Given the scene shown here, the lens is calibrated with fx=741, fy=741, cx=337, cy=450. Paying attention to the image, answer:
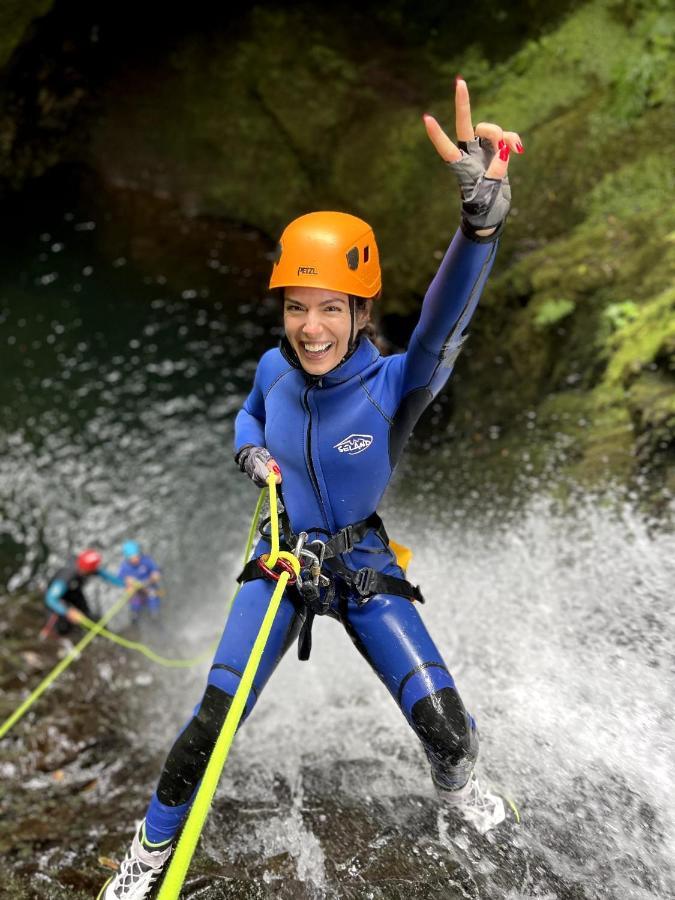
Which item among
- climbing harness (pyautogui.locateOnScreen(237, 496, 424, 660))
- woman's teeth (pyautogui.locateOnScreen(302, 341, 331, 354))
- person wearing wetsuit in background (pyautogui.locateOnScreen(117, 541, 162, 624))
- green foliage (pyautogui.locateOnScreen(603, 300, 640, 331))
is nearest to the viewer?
woman's teeth (pyautogui.locateOnScreen(302, 341, 331, 354))

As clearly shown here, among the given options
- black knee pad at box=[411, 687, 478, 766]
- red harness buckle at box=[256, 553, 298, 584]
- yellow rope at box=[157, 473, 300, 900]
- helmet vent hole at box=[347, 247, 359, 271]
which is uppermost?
helmet vent hole at box=[347, 247, 359, 271]

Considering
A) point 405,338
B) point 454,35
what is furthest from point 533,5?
point 405,338

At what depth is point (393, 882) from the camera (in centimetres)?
381

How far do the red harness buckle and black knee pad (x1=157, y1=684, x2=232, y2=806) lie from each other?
0.61 meters

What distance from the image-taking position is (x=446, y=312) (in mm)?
3150

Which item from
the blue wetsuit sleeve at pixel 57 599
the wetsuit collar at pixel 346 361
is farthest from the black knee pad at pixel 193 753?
the blue wetsuit sleeve at pixel 57 599

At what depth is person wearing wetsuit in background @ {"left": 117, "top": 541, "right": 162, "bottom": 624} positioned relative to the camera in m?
10.3

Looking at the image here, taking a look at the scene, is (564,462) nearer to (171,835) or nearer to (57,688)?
(171,835)

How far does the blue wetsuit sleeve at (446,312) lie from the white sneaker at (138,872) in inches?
102

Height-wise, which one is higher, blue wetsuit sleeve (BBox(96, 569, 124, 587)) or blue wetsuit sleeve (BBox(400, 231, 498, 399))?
blue wetsuit sleeve (BBox(400, 231, 498, 399))

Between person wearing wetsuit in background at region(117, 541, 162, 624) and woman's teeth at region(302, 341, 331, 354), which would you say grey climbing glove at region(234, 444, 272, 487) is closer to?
woman's teeth at region(302, 341, 331, 354)

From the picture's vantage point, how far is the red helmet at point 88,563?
33.0 feet

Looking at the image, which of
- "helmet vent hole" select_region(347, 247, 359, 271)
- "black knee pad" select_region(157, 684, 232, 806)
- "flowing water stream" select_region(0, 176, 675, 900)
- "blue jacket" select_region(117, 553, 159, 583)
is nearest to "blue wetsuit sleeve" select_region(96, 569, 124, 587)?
"blue jacket" select_region(117, 553, 159, 583)

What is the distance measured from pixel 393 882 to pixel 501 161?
3482 millimetres
